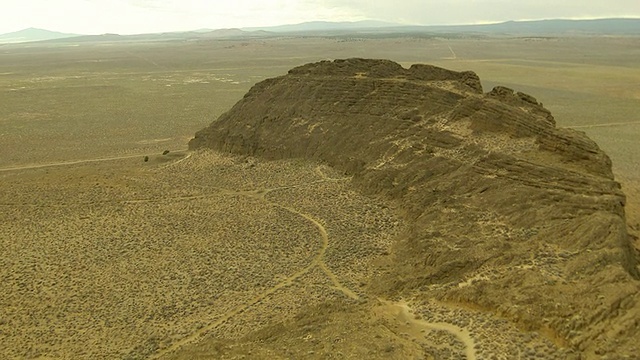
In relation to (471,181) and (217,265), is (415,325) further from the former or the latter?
(471,181)

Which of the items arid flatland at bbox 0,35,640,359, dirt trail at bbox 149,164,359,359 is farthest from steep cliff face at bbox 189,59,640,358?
dirt trail at bbox 149,164,359,359

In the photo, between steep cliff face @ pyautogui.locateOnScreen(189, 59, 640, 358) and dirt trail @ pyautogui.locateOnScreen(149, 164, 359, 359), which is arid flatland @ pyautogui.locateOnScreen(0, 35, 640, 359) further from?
steep cliff face @ pyautogui.locateOnScreen(189, 59, 640, 358)

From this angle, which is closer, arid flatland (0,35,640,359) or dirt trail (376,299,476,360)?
dirt trail (376,299,476,360)

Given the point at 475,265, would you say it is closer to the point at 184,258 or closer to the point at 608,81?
the point at 184,258

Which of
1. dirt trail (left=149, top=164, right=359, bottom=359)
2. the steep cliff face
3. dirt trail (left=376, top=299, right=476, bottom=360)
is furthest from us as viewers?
dirt trail (left=149, top=164, right=359, bottom=359)

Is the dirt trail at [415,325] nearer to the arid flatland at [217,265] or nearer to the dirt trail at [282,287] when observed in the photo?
the arid flatland at [217,265]

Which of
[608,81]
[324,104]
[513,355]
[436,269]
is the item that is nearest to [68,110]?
[324,104]
